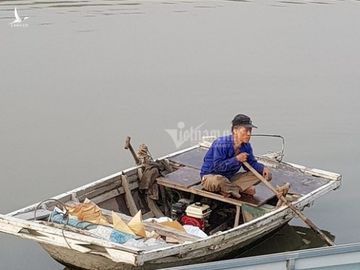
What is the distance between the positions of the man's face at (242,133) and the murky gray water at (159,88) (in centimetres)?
188

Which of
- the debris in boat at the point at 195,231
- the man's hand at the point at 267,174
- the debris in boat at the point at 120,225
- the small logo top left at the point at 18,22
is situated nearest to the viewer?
the debris in boat at the point at 120,225

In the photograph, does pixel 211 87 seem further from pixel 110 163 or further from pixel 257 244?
pixel 257 244

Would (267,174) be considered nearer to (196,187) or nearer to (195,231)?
(196,187)

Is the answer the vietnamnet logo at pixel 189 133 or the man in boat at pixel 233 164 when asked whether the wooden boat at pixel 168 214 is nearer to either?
the man in boat at pixel 233 164

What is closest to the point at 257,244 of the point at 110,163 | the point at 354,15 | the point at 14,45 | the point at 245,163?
the point at 245,163

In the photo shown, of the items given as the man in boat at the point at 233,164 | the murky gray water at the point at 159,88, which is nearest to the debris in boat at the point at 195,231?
the man in boat at the point at 233,164

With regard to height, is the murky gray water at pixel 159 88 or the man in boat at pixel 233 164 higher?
the murky gray water at pixel 159 88

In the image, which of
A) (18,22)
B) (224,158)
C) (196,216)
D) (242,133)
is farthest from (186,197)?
(18,22)

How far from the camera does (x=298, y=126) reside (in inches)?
469

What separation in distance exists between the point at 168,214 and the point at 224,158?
38.6 inches

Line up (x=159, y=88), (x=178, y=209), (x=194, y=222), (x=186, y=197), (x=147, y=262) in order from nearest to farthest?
(x=147, y=262) → (x=194, y=222) → (x=178, y=209) → (x=186, y=197) → (x=159, y=88)

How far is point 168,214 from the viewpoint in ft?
26.0

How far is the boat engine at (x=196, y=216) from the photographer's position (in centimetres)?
730

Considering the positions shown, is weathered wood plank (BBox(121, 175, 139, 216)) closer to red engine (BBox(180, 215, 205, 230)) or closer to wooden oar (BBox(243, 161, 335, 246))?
red engine (BBox(180, 215, 205, 230))
